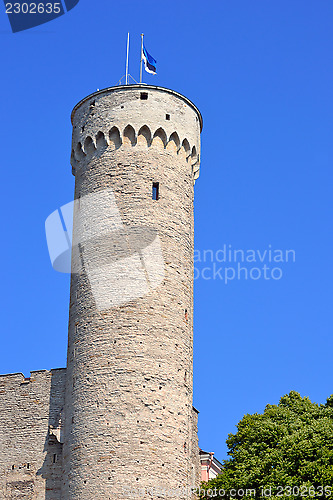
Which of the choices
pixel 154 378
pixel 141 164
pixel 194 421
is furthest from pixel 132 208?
pixel 194 421

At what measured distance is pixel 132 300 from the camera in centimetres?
2764

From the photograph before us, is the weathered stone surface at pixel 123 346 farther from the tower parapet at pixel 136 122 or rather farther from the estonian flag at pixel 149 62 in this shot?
the estonian flag at pixel 149 62

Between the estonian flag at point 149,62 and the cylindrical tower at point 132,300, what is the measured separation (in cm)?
183

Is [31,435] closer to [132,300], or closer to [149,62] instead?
[132,300]

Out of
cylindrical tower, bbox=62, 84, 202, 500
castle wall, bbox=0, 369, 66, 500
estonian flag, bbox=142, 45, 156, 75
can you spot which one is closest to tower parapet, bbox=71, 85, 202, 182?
cylindrical tower, bbox=62, 84, 202, 500

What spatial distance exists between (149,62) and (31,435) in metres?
14.3

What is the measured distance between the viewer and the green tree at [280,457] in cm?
2578

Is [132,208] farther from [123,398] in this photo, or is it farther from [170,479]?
[170,479]

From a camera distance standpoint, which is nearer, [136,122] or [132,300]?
[132,300]

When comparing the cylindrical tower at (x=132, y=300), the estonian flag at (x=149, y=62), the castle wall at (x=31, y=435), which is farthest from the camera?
the estonian flag at (x=149, y=62)

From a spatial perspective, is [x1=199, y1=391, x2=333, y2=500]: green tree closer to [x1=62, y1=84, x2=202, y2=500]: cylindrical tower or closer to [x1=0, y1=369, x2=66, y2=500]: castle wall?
[x1=62, y1=84, x2=202, y2=500]: cylindrical tower

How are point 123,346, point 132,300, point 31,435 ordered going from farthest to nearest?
point 31,435, point 132,300, point 123,346

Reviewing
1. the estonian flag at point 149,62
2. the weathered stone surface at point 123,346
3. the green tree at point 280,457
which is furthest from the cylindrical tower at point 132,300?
the estonian flag at point 149,62

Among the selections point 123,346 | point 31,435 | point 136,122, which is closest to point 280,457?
point 123,346
